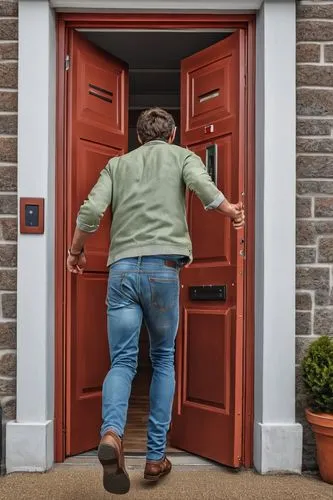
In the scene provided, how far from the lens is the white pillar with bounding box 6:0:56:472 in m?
3.22

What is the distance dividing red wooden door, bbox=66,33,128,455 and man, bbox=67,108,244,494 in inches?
23.1

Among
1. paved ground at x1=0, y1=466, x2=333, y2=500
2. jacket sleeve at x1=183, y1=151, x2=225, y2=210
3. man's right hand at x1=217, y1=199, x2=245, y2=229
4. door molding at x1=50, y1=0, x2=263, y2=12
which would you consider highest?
door molding at x1=50, y1=0, x2=263, y2=12

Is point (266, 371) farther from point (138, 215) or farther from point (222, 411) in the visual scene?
point (138, 215)

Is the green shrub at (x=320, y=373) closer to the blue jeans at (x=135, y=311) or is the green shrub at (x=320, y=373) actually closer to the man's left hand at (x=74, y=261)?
the blue jeans at (x=135, y=311)

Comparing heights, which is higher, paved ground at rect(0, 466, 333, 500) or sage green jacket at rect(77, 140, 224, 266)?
sage green jacket at rect(77, 140, 224, 266)

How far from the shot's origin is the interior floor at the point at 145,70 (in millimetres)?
4230

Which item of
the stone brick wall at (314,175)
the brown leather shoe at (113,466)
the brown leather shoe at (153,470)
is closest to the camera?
the brown leather shoe at (113,466)

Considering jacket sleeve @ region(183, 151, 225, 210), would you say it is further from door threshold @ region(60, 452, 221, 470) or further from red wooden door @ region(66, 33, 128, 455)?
door threshold @ region(60, 452, 221, 470)

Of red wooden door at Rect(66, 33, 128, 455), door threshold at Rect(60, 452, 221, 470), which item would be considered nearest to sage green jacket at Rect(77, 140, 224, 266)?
red wooden door at Rect(66, 33, 128, 455)

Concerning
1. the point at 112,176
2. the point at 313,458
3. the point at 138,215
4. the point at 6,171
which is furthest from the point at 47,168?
the point at 313,458

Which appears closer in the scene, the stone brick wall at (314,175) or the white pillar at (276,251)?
the white pillar at (276,251)

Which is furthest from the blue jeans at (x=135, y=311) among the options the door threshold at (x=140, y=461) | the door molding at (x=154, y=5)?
the door molding at (x=154, y=5)

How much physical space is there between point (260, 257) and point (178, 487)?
1.24 m

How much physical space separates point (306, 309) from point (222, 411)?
0.73 m
